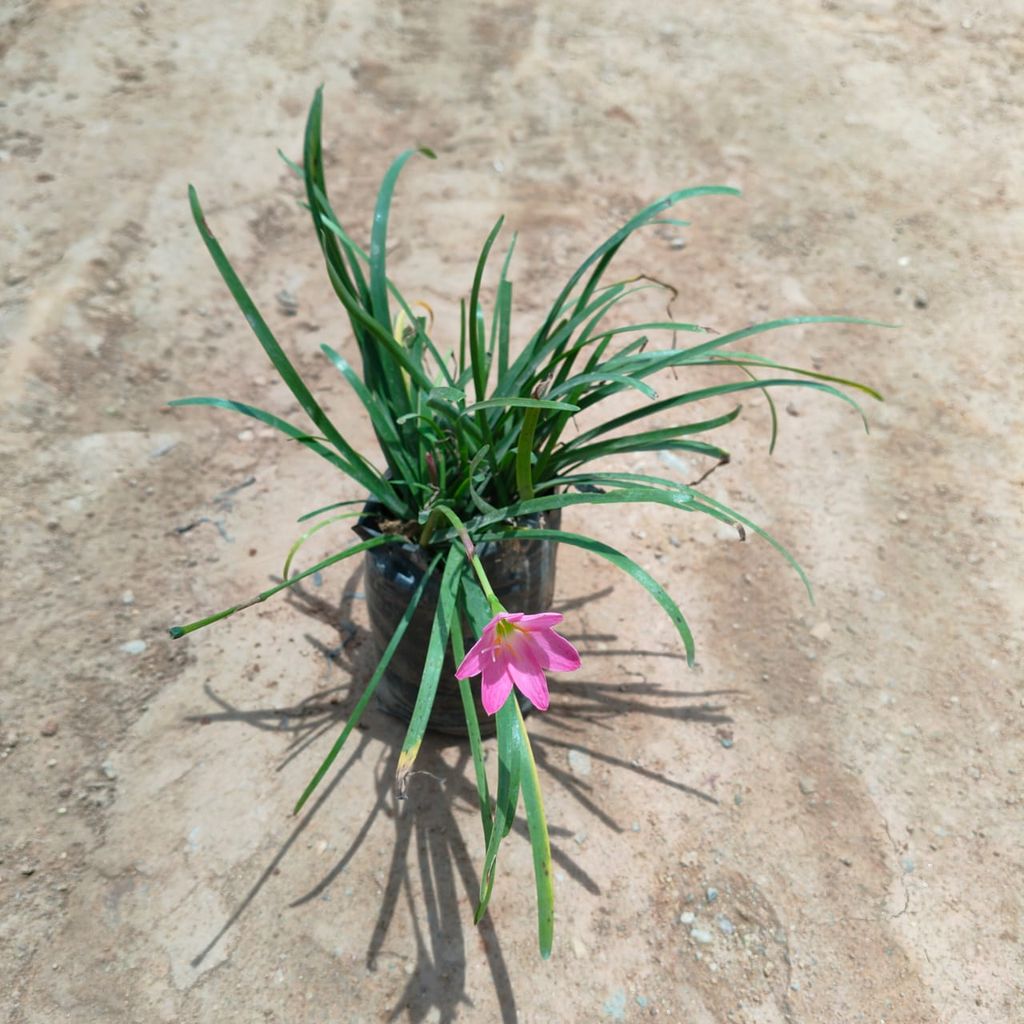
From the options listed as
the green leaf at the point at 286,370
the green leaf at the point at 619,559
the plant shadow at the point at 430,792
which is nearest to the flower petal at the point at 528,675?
the green leaf at the point at 619,559

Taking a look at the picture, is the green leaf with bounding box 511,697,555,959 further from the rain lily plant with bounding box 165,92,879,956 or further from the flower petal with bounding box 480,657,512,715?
the flower petal with bounding box 480,657,512,715

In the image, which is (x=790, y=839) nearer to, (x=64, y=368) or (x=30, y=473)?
(x=30, y=473)

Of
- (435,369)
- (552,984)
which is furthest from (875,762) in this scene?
(435,369)

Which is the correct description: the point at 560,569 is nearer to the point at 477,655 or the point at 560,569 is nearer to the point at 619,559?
the point at 619,559

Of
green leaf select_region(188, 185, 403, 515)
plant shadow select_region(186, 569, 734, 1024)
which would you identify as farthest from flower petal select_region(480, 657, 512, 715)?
plant shadow select_region(186, 569, 734, 1024)

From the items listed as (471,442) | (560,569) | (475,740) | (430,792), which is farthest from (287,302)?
(475,740)

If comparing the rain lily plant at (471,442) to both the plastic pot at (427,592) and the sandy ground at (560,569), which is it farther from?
the sandy ground at (560,569)
